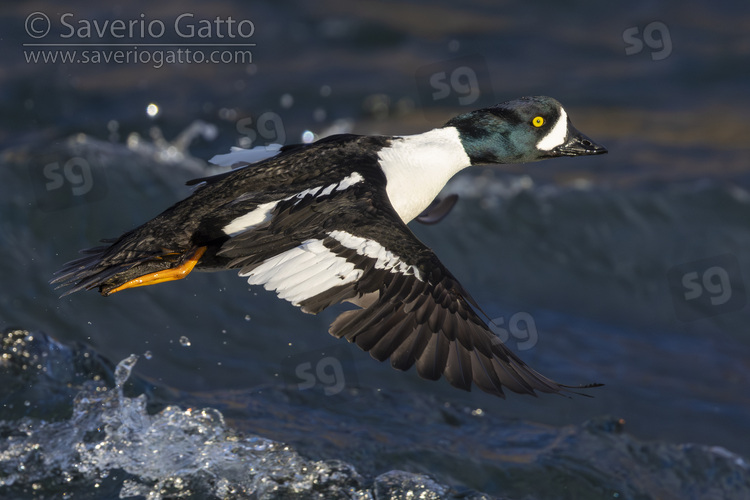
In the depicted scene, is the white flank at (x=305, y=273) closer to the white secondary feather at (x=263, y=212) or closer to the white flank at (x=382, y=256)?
the white flank at (x=382, y=256)

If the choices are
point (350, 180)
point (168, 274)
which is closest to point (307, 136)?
point (350, 180)

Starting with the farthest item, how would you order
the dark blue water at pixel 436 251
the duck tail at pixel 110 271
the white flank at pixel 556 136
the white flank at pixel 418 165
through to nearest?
1. the dark blue water at pixel 436 251
2. the white flank at pixel 556 136
3. the white flank at pixel 418 165
4. the duck tail at pixel 110 271

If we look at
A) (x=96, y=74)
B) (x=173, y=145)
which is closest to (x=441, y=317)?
(x=173, y=145)

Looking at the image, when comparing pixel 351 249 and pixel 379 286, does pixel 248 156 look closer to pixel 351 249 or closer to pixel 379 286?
pixel 351 249

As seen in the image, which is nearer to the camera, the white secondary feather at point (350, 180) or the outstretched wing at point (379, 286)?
the outstretched wing at point (379, 286)

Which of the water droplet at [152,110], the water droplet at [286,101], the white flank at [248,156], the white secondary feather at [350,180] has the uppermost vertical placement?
the water droplet at [152,110]

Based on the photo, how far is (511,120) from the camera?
4363mm

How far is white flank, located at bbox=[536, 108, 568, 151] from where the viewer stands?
4.35 metres

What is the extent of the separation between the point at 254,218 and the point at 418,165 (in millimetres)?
903

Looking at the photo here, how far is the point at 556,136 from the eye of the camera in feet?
14.3

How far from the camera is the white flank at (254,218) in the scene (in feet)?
12.3

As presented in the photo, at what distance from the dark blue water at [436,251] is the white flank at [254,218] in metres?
1.29

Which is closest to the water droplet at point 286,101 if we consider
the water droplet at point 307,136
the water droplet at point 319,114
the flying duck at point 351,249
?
the water droplet at point 319,114

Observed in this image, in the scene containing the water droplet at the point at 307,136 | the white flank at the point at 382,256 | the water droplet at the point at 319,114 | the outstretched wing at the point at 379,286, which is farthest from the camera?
the water droplet at the point at 319,114
